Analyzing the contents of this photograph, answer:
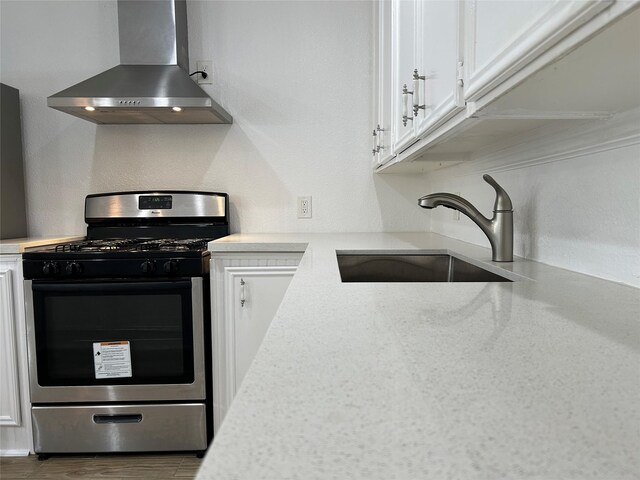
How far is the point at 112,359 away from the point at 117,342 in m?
0.07

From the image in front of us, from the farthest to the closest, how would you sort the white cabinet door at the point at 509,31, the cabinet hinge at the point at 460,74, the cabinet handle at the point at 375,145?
the cabinet handle at the point at 375,145, the cabinet hinge at the point at 460,74, the white cabinet door at the point at 509,31

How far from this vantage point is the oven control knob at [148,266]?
1835 millimetres

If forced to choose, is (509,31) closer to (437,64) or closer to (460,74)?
(460,74)

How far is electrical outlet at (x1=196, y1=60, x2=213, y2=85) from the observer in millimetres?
2439

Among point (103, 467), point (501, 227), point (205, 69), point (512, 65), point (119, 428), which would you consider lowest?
point (103, 467)

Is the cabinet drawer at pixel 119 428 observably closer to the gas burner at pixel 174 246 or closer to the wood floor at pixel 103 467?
the wood floor at pixel 103 467

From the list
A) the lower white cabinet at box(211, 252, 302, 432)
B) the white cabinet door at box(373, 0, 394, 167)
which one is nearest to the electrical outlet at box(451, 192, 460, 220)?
the white cabinet door at box(373, 0, 394, 167)

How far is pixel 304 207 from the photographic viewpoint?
251cm

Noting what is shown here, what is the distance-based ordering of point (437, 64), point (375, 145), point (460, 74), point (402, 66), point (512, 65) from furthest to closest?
point (375, 145), point (402, 66), point (437, 64), point (460, 74), point (512, 65)

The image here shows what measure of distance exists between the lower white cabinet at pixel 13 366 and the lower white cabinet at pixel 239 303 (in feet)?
2.66

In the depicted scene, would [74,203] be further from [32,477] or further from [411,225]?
[411,225]

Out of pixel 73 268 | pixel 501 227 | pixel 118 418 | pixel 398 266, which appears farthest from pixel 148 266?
pixel 501 227

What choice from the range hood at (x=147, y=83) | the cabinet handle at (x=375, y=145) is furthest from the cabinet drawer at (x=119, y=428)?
the cabinet handle at (x=375, y=145)

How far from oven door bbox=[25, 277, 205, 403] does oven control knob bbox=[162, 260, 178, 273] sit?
48mm
